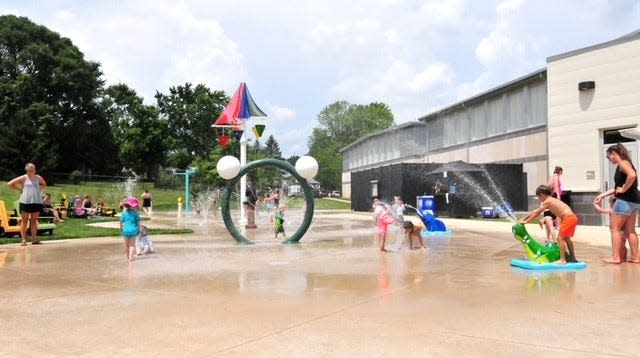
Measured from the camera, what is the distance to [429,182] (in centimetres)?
3134

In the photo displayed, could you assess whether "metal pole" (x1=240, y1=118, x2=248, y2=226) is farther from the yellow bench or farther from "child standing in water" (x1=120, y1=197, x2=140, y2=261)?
"child standing in water" (x1=120, y1=197, x2=140, y2=261)

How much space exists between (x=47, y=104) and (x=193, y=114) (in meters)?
20.1

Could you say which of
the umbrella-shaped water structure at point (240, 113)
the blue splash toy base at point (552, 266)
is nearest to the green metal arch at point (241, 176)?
the blue splash toy base at point (552, 266)

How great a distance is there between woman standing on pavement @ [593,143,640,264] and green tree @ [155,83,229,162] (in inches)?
2703

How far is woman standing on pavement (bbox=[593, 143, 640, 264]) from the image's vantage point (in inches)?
343

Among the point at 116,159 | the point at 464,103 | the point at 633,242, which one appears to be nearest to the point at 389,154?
the point at 464,103

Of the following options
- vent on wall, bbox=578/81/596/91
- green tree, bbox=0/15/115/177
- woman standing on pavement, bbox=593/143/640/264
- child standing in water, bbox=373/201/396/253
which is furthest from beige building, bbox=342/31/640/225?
green tree, bbox=0/15/115/177

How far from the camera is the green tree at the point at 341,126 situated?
114 metres

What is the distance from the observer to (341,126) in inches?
4683

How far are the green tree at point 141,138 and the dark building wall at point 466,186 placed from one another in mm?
44379

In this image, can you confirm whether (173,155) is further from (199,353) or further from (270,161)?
(199,353)

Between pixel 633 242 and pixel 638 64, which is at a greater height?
pixel 638 64

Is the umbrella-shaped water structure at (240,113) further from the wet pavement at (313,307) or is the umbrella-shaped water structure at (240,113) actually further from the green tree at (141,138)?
the green tree at (141,138)

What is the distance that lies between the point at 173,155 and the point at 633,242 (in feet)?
219
